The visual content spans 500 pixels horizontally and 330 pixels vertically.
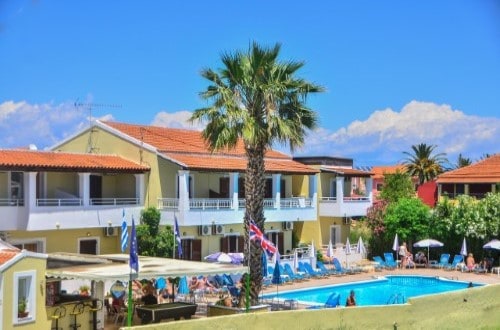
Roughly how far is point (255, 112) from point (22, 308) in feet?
34.6

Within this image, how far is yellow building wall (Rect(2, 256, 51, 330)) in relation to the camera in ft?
55.4

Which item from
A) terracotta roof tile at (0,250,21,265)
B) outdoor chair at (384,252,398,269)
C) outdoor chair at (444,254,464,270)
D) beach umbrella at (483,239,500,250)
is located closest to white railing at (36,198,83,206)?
terracotta roof tile at (0,250,21,265)

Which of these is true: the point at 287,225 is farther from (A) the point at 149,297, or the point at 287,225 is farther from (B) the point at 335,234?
(A) the point at 149,297

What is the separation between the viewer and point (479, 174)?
50.6 meters

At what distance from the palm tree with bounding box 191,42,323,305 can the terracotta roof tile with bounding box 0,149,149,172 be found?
26.0 ft

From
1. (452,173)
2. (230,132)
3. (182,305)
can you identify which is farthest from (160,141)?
(452,173)

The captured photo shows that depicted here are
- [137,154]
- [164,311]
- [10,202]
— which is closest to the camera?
[164,311]

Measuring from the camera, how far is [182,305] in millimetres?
21641

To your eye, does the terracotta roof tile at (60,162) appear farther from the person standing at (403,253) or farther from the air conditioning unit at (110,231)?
the person standing at (403,253)

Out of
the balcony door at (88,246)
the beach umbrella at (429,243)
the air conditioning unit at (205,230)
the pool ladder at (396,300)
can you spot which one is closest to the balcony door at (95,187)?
the balcony door at (88,246)

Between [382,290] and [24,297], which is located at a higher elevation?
[24,297]

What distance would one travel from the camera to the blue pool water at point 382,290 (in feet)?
102

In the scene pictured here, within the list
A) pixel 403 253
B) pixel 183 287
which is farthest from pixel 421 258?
pixel 183 287

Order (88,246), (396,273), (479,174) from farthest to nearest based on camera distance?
(479,174)
(396,273)
(88,246)
